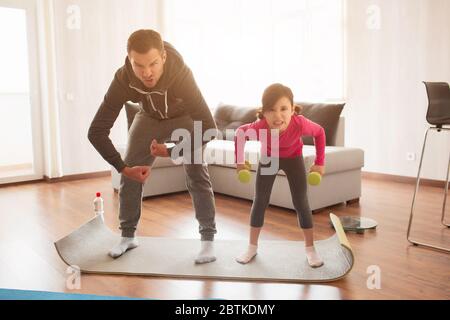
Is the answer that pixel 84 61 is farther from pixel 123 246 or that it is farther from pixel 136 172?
pixel 136 172

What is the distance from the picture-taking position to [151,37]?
189cm

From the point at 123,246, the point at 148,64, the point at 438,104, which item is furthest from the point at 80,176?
the point at 438,104

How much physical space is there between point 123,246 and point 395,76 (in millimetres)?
3411

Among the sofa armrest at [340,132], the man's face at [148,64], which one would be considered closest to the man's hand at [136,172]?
the man's face at [148,64]

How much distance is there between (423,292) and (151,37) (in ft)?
5.25

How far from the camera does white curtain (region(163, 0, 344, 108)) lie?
5.03 metres

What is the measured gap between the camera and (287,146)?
Result: 2088mm

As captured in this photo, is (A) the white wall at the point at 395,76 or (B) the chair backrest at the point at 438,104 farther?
(A) the white wall at the point at 395,76

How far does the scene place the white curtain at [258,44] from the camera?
16.5 feet

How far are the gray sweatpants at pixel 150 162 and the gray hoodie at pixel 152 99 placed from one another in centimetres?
6

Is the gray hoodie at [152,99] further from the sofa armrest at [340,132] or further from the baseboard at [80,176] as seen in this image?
the baseboard at [80,176]

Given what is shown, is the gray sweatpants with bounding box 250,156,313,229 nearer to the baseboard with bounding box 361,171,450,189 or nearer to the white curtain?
the baseboard with bounding box 361,171,450,189

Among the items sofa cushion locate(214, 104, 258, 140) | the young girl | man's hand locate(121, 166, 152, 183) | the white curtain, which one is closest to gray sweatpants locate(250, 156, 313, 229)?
the young girl

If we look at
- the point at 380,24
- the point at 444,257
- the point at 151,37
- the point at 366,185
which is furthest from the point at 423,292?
the point at 380,24
